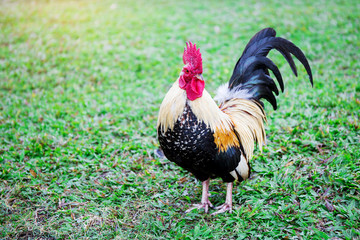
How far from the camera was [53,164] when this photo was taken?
13.0 feet

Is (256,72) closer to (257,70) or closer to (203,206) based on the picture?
(257,70)

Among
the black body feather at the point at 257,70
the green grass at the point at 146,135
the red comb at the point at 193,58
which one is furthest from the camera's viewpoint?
the black body feather at the point at 257,70

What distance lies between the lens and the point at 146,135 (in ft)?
15.0

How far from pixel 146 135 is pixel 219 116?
76.7 inches

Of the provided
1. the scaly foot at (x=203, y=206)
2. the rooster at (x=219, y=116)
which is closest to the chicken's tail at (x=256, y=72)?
the rooster at (x=219, y=116)

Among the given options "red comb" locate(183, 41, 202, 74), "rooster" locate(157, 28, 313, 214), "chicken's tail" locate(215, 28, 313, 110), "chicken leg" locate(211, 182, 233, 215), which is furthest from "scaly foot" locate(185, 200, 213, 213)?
"red comb" locate(183, 41, 202, 74)

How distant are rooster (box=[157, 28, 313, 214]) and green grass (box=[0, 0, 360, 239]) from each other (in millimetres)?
495

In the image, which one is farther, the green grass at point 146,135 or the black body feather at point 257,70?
the black body feather at point 257,70

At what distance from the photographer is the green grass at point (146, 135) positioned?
3.09 meters

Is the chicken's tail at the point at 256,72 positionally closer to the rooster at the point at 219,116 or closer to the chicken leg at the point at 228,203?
the rooster at the point at 219,116

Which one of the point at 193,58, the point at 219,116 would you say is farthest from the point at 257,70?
the point at 193,58

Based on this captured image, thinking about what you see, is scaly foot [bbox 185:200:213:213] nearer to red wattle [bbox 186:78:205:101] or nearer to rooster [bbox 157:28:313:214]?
rooster [bbox 157:28:313:214]

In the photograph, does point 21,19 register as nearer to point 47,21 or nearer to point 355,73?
point 47,21

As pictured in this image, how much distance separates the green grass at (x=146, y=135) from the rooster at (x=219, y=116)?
495 millimetres
